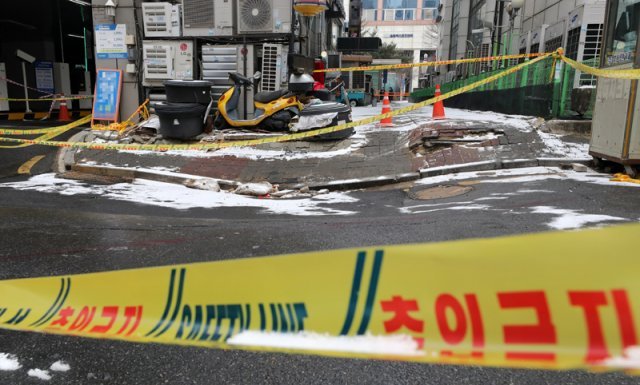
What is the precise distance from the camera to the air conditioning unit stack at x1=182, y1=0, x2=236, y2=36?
38.8 ft

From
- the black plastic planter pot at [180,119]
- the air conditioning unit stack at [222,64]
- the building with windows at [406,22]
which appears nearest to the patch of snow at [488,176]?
→ the black plastic planter pot at [180,119]

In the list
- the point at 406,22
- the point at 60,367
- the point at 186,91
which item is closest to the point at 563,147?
the point at 186,91

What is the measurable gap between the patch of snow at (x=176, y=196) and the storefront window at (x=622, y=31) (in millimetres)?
4478

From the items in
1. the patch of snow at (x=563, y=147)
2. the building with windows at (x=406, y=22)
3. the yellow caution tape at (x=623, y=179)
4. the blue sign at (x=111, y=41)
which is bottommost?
the yellow caution tape at (x=623, y=179)

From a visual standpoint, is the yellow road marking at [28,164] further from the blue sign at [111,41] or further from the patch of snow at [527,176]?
the patch of snow at [527,176]

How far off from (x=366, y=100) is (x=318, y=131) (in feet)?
60.9

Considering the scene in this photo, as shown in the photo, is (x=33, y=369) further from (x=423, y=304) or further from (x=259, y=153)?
(x=259, y=153)

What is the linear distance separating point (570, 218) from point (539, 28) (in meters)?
15.9

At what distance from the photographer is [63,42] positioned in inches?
820

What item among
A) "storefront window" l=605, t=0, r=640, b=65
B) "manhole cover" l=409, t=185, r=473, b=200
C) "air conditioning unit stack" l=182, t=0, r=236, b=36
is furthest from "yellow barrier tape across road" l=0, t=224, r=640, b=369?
"air conditioning unit stack" l=182, t=0, r=236, b=36

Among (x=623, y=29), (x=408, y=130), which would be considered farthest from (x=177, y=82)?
(x=623, y=29)

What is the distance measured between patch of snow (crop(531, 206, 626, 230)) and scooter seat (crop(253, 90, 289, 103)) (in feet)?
23.5

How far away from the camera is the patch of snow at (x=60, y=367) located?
2.42 metres

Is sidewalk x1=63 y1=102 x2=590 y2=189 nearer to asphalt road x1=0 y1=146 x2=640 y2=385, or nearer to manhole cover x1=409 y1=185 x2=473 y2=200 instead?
manhole cover x1=409 y1=185 x2=473 y2=200
